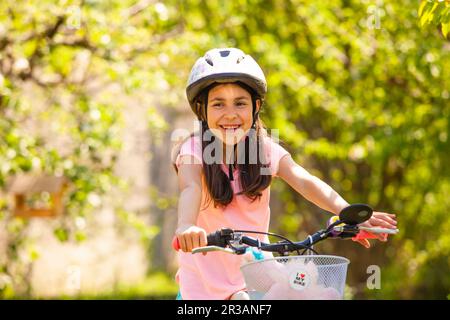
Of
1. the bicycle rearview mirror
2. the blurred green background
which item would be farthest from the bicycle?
the blurred green background

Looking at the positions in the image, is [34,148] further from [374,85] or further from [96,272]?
[96,272]

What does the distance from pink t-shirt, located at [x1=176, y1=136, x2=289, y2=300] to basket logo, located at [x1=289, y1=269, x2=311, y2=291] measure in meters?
0.72

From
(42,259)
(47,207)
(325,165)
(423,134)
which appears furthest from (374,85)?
(42,259)

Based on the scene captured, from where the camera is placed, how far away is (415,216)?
9.42m

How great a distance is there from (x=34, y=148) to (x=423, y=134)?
3315 mm

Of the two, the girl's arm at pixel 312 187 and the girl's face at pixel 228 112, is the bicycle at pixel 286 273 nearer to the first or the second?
the girl's arm at pixel 312 187

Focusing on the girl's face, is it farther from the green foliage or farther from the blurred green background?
the blurred green background

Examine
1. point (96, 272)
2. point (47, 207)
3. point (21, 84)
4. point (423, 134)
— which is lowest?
point (96, 272)

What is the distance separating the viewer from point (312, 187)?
11.9ft

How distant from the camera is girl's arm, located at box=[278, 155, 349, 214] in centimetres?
356

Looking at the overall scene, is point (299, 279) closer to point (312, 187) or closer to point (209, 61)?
point (312, 187)

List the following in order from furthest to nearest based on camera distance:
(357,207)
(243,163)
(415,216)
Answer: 1. (415,216)
2. (243,163)
3. (357,207)

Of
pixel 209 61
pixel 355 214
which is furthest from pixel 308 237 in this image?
pixel 209 61

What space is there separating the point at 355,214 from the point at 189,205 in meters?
0.66
